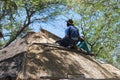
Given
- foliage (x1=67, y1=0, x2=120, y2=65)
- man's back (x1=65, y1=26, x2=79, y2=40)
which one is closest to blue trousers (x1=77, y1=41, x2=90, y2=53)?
man's back (x1=65, y1=26, x2=79, y2=40)

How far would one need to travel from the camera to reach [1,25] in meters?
22.4

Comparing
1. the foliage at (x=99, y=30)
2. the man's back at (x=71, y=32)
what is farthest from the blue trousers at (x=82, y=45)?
the foliage at (x=99, y=30)

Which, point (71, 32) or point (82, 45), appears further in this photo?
point (82, 45)

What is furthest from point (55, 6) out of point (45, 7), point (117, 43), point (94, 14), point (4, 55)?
point (4, 55)

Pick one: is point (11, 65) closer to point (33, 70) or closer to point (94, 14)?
point (33, 70)

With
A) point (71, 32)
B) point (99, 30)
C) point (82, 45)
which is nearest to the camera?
point (71, 32)

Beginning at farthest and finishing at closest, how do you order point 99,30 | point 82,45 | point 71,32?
point 99,30 → point 82,45 → point 71,32

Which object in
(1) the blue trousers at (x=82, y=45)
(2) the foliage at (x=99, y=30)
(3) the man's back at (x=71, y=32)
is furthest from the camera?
(2) the foliage at (x=99, y=30)

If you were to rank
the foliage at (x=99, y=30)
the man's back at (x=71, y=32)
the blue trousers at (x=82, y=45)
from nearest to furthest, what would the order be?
the man's back at (x=71, y=32)
the blue trousers at (x=82, y=45)
the foliage at (x=99, y=30)

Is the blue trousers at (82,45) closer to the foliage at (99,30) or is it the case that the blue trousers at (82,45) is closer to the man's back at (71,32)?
the man's back at (71,32)

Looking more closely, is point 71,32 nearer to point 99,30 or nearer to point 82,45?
point 82,45

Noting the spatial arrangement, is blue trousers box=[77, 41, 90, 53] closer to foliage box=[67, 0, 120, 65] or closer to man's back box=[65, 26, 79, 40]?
man's back box=[65, 26, 79, 40]

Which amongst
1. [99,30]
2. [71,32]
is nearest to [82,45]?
[71,32]

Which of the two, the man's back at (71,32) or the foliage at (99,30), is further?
the foliage at (99,30)
